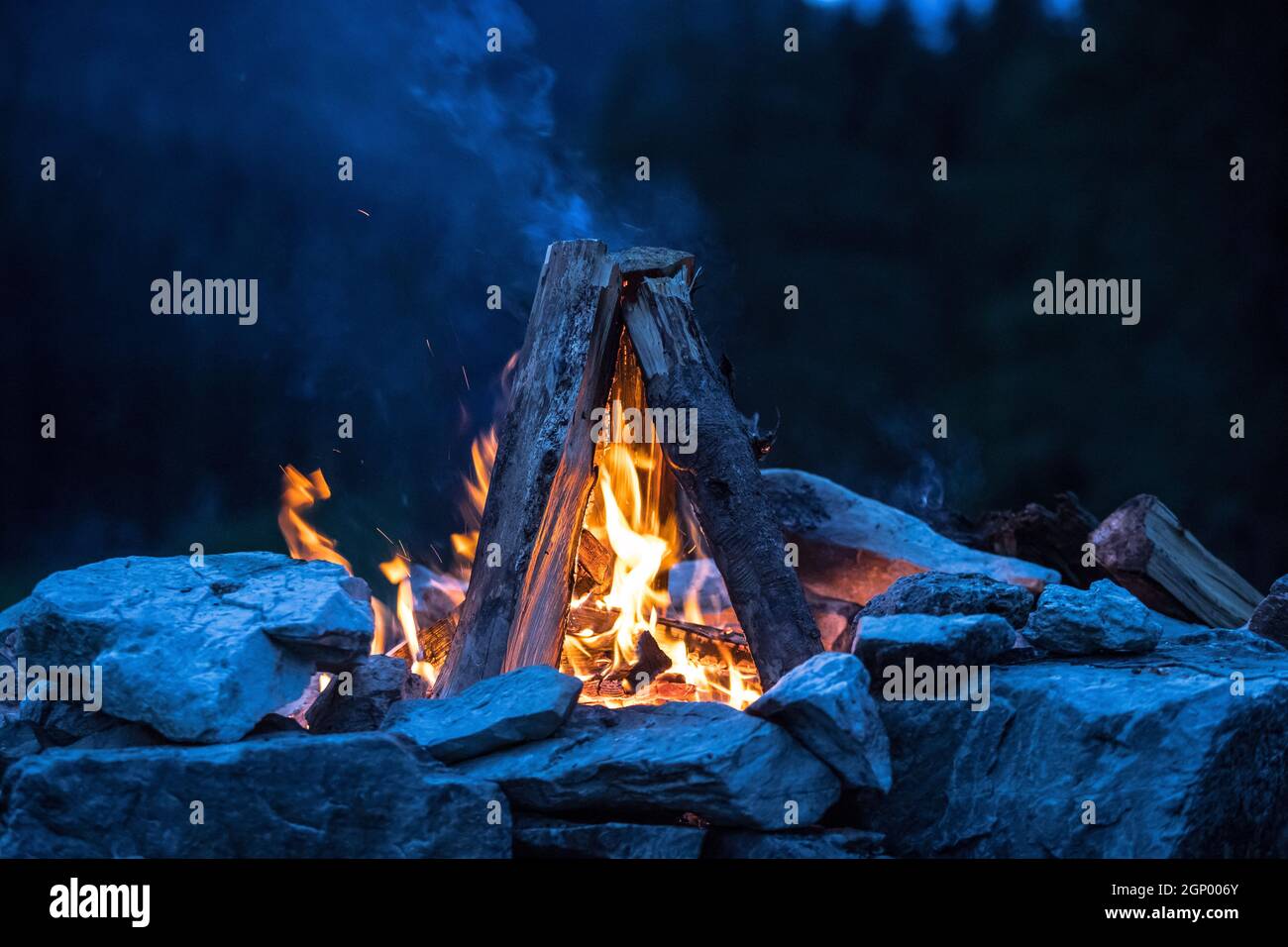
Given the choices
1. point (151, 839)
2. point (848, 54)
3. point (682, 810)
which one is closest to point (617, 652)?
point (682, 810)

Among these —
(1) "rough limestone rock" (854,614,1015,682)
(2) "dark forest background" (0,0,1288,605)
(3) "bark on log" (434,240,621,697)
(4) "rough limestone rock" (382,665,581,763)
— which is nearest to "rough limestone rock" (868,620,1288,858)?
(1) "rough limestone rock" (854,614,1015,682)

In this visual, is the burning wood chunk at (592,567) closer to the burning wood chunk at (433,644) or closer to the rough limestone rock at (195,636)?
the burning wood chunk at (433,644)

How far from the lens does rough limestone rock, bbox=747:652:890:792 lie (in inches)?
129

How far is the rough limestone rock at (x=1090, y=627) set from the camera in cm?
395

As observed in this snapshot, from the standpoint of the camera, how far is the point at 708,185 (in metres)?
8.86

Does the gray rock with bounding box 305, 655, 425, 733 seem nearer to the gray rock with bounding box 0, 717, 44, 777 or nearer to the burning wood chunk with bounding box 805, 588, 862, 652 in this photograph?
the gray rock with bounding box 0, 717, 44, 777

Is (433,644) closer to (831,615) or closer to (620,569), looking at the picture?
(620,569)

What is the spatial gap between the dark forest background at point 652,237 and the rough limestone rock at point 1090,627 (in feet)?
12.1

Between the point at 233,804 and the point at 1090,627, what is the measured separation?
105 inches

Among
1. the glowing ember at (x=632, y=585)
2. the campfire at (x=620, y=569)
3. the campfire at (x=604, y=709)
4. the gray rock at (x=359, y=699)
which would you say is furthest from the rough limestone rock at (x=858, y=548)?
the gray rock at (x=359, y=699)

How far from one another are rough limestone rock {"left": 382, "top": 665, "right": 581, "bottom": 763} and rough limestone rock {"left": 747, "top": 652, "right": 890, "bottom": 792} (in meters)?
0.60

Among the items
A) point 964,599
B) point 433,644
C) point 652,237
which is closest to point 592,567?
point 433,644

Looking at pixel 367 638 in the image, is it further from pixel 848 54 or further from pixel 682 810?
pixel 848 54

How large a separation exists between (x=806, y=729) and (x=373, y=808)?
118 cm
